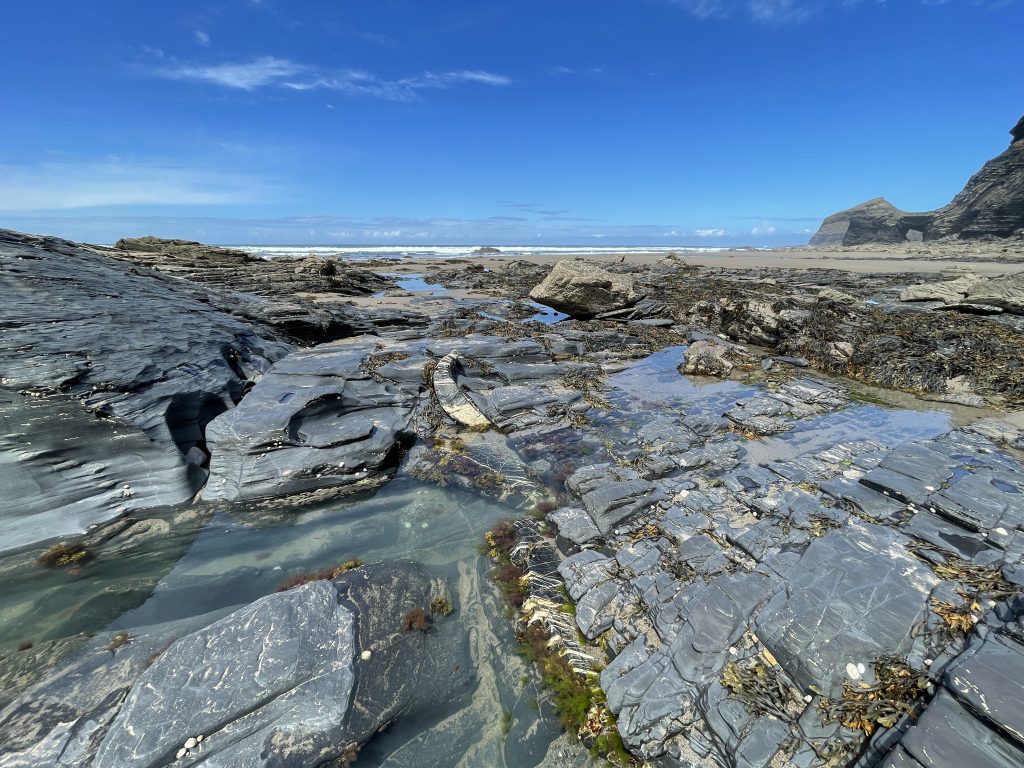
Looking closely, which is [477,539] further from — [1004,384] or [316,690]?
[1004,384]

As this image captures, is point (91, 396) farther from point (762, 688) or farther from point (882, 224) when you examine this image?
point (882, 224)

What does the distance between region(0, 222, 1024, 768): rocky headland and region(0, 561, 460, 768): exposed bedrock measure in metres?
0.02

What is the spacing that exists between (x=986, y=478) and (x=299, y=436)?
876cm

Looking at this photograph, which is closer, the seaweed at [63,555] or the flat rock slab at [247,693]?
the flat rock slab at [247,693]

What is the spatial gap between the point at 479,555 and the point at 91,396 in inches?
224

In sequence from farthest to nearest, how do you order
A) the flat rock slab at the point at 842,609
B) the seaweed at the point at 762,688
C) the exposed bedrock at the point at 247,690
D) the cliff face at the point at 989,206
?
the cliff face at the point at 989,206 → the flat rock slab at the point at 842,609 → the seaweed at the point at 762,688 → the exposed bedrock at the point at 247,690

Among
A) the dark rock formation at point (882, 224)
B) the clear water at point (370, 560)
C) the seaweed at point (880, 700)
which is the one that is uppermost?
the dark rock formation at point (882, 224)

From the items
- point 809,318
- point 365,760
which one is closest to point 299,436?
point 365,760

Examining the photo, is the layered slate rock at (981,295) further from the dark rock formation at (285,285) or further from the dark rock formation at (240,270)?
the dark rock formation at (240,270)

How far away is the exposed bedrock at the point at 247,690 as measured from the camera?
264 centimetres

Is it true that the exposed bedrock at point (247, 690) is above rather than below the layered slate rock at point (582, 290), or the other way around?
below

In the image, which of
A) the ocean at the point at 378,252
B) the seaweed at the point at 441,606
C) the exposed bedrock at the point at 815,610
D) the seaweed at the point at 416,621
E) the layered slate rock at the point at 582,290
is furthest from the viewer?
the ocean at the point at 378,252

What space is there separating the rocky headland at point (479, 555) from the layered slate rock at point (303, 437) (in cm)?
4

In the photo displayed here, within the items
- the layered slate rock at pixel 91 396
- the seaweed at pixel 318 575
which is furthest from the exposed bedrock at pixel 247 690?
the layered slate rock at pixel 91 396
